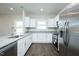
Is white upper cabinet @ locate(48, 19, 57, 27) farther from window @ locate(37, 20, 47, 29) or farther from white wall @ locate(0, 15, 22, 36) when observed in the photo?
white wall @ locate(0, 15, 22, 36)

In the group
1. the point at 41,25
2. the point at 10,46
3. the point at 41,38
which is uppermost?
the point at 41,25

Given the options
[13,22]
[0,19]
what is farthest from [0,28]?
→ [13,22]

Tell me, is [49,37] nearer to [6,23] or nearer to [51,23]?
[51,23]

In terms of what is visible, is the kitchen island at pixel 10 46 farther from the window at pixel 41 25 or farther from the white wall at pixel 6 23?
the window at pixel 41 25

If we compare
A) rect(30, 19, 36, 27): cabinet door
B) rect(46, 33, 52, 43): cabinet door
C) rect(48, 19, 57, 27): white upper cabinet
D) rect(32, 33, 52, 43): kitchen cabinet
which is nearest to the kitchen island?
rect(32, 33, 52, 43): kitchen cabinet

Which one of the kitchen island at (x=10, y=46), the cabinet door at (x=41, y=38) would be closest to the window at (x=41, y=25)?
the cabinet door at (x=41, y=38)

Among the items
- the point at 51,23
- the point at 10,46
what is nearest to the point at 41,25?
the point at 51,23

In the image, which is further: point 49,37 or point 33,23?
point 33,23

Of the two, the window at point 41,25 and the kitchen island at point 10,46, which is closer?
the kitchen island at point 10,46

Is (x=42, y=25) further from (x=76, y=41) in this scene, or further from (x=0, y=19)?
(x=76, y=41)

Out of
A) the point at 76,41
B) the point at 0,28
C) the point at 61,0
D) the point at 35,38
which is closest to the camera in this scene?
the point at 61,0

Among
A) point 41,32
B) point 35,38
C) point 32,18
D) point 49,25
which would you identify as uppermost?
point 32,18

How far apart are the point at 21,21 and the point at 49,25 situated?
99.8 inches

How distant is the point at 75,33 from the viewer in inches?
54.3
